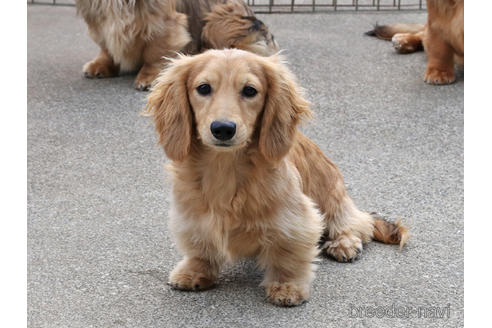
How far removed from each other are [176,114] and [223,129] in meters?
0.32

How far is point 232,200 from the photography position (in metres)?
2.86

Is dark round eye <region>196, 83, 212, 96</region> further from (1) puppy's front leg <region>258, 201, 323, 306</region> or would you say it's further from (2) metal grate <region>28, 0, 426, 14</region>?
(2) metal grate <region>28, 0, 426, 14</region>

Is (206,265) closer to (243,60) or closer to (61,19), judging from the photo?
(243,60)

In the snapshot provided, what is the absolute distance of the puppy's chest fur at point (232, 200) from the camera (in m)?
2.85

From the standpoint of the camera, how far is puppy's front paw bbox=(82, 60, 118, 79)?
5.63 meters

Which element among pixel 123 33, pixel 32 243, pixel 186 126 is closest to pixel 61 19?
pixel 123 33

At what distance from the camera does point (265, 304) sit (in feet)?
9.57

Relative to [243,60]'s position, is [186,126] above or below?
below

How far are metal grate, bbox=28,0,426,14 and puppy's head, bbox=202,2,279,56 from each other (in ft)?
Result: 5.71

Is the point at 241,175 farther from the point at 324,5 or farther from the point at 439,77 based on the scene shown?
the point at 324,5

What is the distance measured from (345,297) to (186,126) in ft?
3.06

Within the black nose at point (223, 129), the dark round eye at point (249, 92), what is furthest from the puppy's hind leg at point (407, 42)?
the black nose at point (223, 129)

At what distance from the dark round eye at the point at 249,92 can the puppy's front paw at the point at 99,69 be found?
3.08 m

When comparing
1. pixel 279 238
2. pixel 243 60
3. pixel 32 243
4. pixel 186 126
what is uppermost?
pixel 243 60
